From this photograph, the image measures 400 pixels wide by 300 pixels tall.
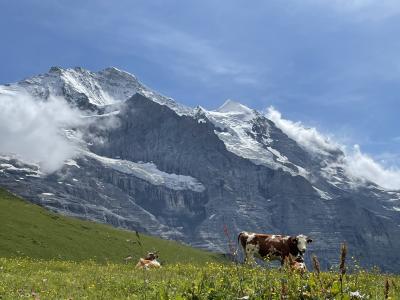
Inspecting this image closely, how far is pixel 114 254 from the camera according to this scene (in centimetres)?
13300

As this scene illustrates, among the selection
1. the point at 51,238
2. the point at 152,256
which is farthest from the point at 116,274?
the point at 51,238

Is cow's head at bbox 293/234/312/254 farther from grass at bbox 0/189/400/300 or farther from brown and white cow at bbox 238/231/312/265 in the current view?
grass at bbox 0/189/400/300

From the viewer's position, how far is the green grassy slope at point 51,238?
100562 mm

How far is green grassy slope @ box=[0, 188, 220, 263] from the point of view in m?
101

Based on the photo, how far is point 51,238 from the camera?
116125 millimetres

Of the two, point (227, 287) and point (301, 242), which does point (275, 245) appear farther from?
point (227, 287)

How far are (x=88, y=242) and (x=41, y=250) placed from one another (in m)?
27.3

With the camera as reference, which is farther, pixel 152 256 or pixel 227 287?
pixel 152 256

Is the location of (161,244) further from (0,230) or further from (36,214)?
(0,230)

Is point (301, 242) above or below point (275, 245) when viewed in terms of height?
above

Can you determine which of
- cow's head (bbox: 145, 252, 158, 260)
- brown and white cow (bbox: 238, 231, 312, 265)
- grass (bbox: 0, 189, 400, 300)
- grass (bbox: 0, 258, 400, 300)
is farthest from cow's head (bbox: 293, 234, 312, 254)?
cow's head (bbox: 145, 252, 158, 260)

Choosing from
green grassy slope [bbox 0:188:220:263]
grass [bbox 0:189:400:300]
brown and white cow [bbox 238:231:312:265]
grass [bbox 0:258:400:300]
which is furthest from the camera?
green grassy slope [bbox 0:188:220:263]

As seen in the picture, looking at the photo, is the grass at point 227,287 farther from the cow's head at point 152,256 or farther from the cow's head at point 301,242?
the cow's head at point 152,256

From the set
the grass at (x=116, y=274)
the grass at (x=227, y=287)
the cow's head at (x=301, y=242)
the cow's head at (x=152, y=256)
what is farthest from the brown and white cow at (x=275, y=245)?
the cow's head at (x=152, y=256)
